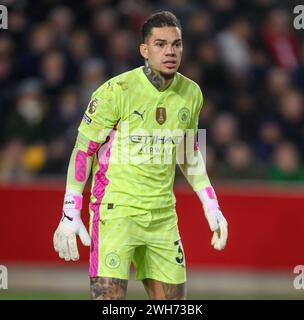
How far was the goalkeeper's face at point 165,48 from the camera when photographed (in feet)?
24.0

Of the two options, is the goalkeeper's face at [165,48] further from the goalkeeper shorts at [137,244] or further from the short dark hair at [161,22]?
Result: the goalkeeper shorts at [137,244]

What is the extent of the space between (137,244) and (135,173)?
0.46 m

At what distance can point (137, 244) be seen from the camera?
7.34 m

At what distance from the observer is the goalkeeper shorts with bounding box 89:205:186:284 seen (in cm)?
724

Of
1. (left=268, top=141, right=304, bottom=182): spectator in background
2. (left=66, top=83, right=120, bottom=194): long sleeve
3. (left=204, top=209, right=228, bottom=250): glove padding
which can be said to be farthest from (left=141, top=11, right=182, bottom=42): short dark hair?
(left=268, top=141, right=304, bottom=182): spectator in background

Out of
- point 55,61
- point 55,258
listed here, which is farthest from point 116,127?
point 55,61

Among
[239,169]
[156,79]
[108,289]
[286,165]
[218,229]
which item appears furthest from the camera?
[286,165]

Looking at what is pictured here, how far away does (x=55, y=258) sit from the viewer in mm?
11789

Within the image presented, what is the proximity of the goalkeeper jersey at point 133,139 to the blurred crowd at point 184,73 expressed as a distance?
5.10 m

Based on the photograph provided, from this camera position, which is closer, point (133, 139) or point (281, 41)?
point (133, 139)

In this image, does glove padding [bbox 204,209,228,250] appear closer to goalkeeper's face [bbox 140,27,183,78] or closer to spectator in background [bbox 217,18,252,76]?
goalkeeper's face [bbox 140,27,183,78]

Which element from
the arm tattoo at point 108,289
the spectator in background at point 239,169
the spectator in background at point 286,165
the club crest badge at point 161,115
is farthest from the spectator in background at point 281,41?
the arm tattoo at point 108,289

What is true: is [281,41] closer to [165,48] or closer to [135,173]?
[165,48]

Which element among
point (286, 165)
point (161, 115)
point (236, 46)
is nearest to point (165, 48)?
point (161, 115)
